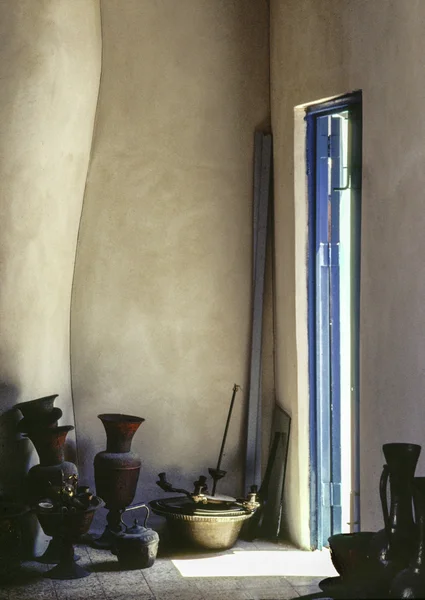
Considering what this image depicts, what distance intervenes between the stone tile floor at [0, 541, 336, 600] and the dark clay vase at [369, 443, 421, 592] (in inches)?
74.2

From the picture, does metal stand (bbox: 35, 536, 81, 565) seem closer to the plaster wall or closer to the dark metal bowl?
the plaster wall

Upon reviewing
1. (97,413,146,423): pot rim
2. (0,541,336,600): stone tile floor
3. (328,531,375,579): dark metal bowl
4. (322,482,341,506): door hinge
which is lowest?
(0,541,336,600): stone tile floor

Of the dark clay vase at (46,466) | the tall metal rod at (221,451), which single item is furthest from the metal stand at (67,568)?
the tall metal rod at (221,451)

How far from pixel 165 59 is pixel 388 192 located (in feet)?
8.21

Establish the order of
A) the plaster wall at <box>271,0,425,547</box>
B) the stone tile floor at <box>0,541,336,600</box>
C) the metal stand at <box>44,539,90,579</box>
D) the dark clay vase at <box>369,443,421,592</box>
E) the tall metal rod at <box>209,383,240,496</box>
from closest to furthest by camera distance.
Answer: the dark clay vase at <box>369,443,421,592</box>
the plaster wall at <box>271,0,425,547</box>
the stone tile floor at <box>0,541,336,600</box>
the metal stand at <box>44,539,90,579</box>
the tall metal rod at <box>209,383,240,496</box>

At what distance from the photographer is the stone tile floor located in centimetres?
515

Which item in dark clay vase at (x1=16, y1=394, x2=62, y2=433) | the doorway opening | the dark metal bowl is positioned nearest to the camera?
the dark metal bowl

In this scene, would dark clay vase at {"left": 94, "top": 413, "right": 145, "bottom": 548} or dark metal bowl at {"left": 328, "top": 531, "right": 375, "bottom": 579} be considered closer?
dark metal bowl at {"left": 328, "top": 531, "right": 375, "bottom": 579}

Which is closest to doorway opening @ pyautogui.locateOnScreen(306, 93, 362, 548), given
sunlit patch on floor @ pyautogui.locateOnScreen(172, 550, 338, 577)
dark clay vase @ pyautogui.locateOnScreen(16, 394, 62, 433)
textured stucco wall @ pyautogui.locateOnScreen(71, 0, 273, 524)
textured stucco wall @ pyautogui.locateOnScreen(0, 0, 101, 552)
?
sunlit patch on floor @ pyautogui.locateOnScreen(172, 550, 338, 577)

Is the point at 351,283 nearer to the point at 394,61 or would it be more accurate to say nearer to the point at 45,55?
the point at 394,61

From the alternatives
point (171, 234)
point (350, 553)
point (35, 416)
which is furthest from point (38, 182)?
point (350, 553)

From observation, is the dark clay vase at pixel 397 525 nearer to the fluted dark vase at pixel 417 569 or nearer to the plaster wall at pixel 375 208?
the fluted dark vase at pixel 417 569

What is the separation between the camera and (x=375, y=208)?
4.91 meters

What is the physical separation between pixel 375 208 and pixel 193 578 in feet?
8.23
